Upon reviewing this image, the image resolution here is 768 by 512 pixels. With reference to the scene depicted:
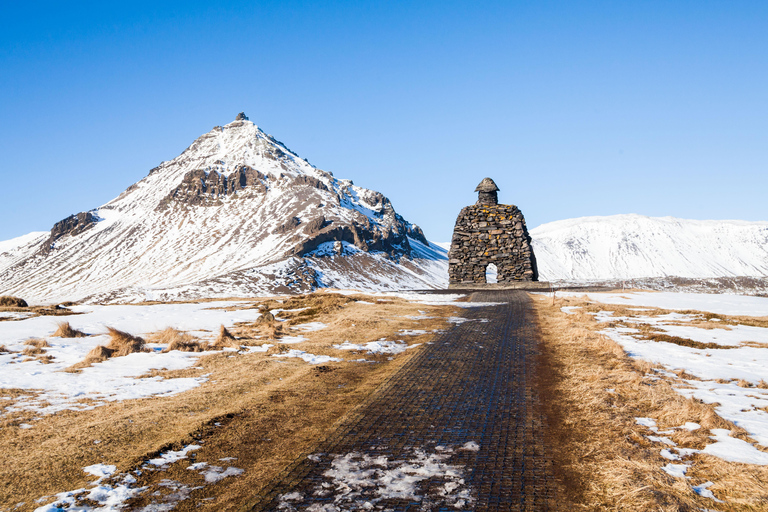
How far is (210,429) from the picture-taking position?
24.5 feet

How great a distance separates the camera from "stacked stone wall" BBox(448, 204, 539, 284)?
40.6 metres

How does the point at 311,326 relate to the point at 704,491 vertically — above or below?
above

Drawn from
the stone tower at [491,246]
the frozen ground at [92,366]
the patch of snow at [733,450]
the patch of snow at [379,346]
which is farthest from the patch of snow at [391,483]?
the stone tower at [491,246]

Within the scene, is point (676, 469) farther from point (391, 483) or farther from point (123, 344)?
point (123, 344)

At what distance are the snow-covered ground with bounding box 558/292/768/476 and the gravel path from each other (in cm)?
175

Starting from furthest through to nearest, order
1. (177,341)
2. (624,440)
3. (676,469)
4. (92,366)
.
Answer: (177,341)
(92,366)
(624,440)
(676,469)

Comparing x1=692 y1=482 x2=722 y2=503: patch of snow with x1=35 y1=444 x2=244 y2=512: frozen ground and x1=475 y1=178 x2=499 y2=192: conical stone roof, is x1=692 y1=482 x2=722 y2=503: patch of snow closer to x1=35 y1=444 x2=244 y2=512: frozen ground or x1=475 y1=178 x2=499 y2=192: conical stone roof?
x1=35 y1=444 x2=244 y2=512: frozen ground

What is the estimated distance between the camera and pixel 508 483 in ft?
18.1

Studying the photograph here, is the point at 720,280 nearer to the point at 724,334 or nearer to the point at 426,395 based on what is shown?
the point at 724,334

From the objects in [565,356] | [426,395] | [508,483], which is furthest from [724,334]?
[508,483]

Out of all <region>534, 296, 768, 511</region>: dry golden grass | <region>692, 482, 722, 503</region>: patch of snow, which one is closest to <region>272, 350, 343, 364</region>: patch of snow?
<region>534, 296, 768, 511</region>: dry golden grass

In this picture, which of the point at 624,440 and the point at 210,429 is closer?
the point at 624,440

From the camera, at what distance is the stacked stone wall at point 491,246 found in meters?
40.6

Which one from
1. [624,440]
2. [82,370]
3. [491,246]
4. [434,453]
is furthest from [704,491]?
[491,246]
